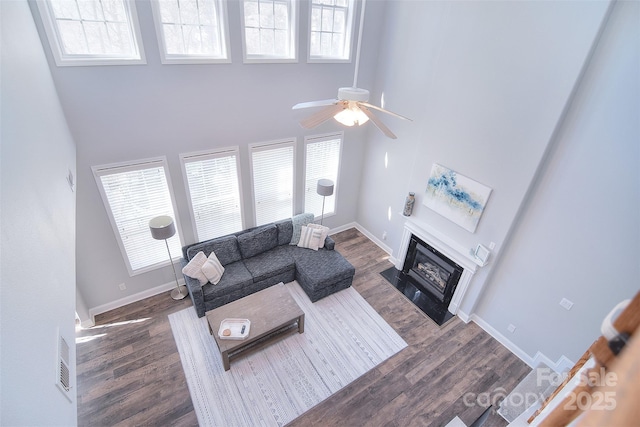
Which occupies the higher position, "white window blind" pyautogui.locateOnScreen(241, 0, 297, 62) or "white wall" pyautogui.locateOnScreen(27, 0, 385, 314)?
"white window blind" pyautogui.locateOnScreen(241, 0, 297, 62)

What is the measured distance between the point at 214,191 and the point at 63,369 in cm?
351

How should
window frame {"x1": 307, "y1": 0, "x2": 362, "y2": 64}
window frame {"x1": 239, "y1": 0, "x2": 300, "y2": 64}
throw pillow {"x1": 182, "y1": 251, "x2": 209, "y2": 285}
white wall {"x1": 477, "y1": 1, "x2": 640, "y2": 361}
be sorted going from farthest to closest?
window frame {"x1": 307, "y1": 0, "x2": 362, "y2": 64} < throw pillow {"x1": 182, "y1": 251, "x2": 209, "y2": 285} < window frame {"x1": 239, "y1": 0, "x2": 300, "y2": 64} < white wall {"x1": 477, "y1": 1, "x2": 640, "y2": 361}

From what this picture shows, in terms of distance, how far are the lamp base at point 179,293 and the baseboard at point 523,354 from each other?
15.7 ft

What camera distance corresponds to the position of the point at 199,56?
4.18 m

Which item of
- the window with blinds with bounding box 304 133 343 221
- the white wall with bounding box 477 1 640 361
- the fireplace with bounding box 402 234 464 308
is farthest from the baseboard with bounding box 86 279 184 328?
the white wall with bounding box 477 1 640 361

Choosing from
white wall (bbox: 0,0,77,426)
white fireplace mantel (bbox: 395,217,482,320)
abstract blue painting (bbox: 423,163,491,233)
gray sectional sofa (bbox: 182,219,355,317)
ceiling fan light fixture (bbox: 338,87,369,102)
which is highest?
ceiling fan light fixture (bbox: 338,87,369,102)

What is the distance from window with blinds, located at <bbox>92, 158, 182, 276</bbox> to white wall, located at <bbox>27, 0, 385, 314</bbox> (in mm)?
100

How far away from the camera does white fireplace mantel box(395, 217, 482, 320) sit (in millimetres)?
4664

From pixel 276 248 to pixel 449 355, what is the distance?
10.8ft

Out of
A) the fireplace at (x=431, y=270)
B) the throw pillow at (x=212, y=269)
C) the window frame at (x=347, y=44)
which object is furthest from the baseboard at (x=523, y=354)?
the window frame at (x=347, y=44)

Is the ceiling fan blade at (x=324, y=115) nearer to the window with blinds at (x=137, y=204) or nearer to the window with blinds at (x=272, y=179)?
the window with blinds at (x=272, y=179)

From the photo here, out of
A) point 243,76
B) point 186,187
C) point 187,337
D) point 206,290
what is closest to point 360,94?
point 243,76

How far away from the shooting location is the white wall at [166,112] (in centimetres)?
373

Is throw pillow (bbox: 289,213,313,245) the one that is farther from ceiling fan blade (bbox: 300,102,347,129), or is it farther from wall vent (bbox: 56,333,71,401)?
wall vent (bbox: 56,333,71,401)
